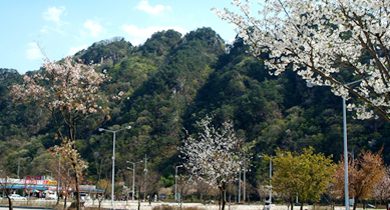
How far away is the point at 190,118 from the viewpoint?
93188 mm

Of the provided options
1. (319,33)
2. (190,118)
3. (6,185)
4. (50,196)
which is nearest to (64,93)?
(319,33)

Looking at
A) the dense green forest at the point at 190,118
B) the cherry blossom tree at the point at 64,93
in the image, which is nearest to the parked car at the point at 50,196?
the dense green forest at the point at 190,118

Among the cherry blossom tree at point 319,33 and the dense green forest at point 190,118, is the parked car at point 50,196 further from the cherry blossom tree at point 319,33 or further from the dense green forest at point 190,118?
the cherry blossom tree at point 319,33

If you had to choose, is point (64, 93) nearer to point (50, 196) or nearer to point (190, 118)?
point (50, 196)

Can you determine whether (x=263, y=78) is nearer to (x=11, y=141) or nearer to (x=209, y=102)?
(x=209, y=102)

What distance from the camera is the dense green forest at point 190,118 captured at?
2616 inches

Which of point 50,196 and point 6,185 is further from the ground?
point 6,185

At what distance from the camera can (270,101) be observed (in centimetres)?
8594

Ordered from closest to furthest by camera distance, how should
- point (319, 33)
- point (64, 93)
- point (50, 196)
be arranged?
point (319, 33) → point (64, 93) → point (50, 196)

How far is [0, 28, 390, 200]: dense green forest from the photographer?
66438mm

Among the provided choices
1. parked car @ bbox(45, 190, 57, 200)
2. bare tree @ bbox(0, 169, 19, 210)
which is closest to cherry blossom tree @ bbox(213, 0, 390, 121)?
bare tree @ bbox(0, 169, 19, 210)

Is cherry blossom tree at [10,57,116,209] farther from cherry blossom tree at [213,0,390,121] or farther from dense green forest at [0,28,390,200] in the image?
dense green forest at [0,28,390,200]

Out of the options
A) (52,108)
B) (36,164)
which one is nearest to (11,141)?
(36,164)

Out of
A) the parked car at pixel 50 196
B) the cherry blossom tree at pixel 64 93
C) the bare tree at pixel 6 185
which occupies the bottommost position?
the parked car at pixel 50 196
